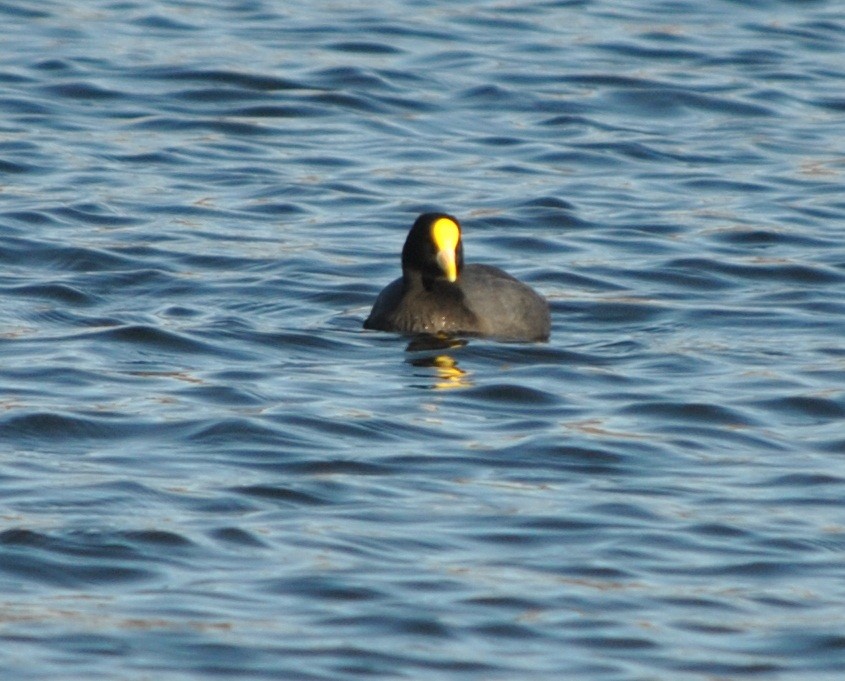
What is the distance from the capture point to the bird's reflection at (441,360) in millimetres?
10539

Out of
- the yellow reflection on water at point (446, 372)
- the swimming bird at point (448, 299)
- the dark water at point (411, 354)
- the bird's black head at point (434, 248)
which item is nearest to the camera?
the dark water at point (411, 354)

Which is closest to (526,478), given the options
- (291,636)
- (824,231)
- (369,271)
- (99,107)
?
(291,636)

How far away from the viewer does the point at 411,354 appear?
11.1 meters

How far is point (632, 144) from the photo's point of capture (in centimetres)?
1689

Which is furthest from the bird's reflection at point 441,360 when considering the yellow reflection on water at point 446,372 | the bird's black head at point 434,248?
the bird's black head at point 434,248

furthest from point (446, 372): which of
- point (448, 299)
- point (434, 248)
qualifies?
point (434, 248)

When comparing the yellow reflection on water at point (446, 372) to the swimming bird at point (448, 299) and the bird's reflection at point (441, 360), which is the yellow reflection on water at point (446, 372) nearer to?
the bird's reflection at point (441, 360)

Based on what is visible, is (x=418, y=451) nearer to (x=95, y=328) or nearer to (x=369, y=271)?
(x=95, y=328)

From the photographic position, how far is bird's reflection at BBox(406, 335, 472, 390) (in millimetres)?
10539

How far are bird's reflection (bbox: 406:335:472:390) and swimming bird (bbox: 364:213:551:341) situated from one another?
0.08m

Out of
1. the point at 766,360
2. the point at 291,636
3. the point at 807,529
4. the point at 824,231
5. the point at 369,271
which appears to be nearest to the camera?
the point at 291,636

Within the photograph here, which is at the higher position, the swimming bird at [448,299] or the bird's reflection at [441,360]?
the swimming bird at [448,299]

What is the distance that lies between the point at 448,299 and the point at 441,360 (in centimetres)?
60

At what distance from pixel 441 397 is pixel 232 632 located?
3406 mm
